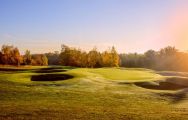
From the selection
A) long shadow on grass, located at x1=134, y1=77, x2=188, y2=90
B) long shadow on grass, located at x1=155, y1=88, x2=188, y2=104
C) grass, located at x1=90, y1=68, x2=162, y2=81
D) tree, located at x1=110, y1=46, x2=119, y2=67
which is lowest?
long shadow on grass, located at x1=155, y1=88, x2=188, y2=104

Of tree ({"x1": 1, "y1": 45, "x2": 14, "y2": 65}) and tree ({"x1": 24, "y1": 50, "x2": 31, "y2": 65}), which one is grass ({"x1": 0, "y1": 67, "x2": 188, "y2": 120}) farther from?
tree ({"x1": 24, "y1": 50, "x2": 31, "y2": 65})

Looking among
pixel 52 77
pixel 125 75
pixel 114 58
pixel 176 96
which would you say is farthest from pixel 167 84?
pixel 114 58

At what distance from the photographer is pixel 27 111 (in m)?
22.1

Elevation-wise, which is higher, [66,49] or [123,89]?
[66,49]

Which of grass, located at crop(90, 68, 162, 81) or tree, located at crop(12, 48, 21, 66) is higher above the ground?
tree, located at crop(12, 48, 21, 66)

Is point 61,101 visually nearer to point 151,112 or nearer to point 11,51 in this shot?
point 151,112

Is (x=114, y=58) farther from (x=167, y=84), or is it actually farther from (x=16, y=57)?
(x=167, y=84)

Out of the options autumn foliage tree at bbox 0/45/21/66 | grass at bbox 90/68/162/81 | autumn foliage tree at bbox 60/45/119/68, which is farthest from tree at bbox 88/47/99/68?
grass at bbox 90/68/162/81

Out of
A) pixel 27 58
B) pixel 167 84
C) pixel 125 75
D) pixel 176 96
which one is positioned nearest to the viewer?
pixel 176 96

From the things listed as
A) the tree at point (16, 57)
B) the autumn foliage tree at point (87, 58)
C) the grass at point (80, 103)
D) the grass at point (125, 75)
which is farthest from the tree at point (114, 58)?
the grass at point (80, 103)

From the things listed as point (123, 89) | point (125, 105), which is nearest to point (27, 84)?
point (123, 89)

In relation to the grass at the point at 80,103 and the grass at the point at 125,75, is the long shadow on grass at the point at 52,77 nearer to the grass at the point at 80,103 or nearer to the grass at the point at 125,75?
the grass at the point at 80,103

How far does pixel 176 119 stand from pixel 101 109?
18.3 feet

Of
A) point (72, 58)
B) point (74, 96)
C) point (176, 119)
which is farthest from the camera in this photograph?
point (72, 58)
